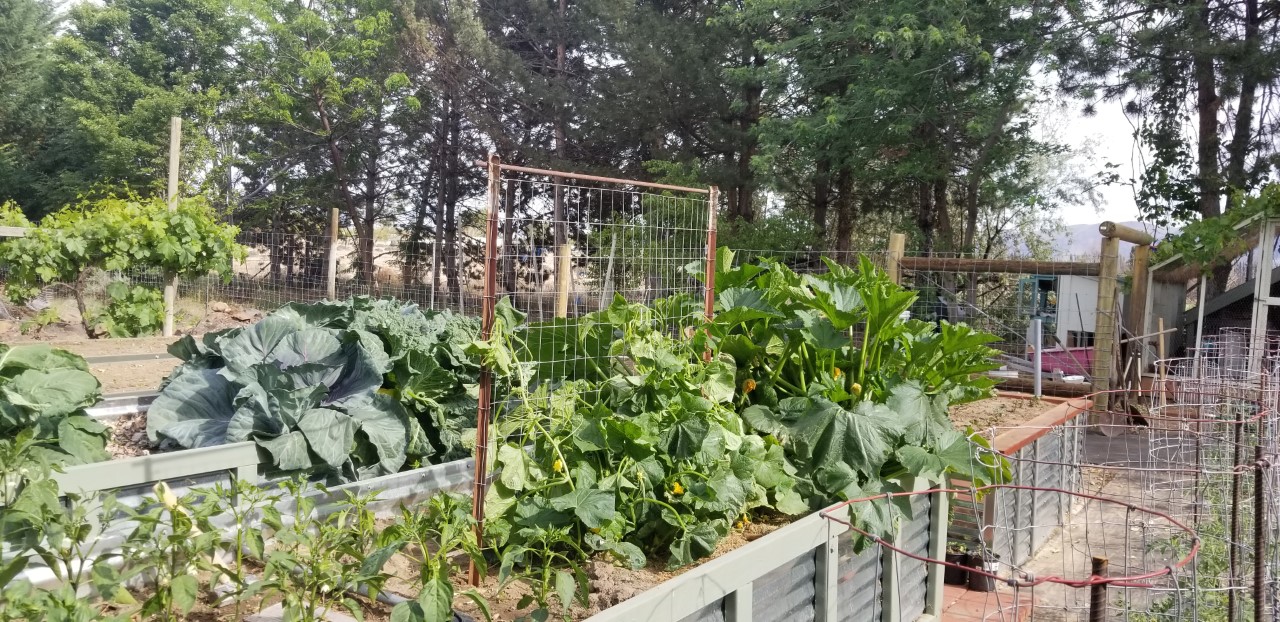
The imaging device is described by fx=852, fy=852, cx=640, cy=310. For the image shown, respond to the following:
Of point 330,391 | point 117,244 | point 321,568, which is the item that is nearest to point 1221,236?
A: point 330,391

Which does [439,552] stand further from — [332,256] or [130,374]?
[332,256]

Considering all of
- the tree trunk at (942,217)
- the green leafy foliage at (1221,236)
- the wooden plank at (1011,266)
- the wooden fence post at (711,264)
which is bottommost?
the wooden fence post at (711,264)

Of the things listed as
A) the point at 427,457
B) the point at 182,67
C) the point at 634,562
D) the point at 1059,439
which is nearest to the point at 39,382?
the point at 427,457

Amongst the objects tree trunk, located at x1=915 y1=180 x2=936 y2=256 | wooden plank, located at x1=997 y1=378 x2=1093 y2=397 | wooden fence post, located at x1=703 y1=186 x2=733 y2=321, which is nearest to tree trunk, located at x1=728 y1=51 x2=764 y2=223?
tree trunk, located at x1=915 y1=180 x2=936 y2=256

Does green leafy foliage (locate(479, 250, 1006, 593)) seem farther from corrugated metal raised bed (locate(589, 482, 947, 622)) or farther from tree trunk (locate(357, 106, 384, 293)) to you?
tree trunk (locate(357, 106, 384, 293))

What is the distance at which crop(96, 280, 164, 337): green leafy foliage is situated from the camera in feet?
24.8

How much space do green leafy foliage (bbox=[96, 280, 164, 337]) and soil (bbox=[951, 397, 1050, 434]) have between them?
685cm

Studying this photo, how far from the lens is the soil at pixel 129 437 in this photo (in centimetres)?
300

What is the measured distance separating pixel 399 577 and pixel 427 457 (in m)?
1.14

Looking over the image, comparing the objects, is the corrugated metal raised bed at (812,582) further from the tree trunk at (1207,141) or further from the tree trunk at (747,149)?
the tree trunk at (747,149)

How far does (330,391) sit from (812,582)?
183cm

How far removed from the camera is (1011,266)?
652cm

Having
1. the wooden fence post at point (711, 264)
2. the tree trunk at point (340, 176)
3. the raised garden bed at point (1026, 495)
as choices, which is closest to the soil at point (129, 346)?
the wooden fence post at point (711, 264)

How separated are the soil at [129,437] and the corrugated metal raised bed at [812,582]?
7.15ft
